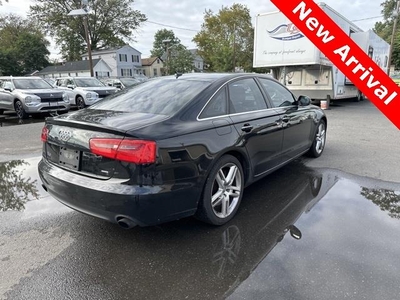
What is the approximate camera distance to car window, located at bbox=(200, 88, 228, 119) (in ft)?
9.70

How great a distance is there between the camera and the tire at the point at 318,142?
17.4 ft

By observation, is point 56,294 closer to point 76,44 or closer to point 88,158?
point 88,158

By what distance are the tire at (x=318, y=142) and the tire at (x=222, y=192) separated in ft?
8.42

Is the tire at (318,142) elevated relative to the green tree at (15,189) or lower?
elevated

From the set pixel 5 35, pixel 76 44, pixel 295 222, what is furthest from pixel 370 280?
pixel 5 35

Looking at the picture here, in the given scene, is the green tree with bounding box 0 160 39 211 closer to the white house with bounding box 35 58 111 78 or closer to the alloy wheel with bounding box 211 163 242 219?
the alloy wheel with bounding box 211 163 242 219

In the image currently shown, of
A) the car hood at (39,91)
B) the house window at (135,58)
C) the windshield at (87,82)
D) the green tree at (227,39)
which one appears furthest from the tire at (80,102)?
the house window at (135,58)

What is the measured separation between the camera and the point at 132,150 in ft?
7.64

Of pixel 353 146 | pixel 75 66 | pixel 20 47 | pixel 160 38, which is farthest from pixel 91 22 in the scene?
pixel 353 146

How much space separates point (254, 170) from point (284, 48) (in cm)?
969

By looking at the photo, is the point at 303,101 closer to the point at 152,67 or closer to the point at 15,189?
the point at 15,189

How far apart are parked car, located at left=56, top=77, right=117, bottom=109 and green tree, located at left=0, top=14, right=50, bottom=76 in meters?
42.1

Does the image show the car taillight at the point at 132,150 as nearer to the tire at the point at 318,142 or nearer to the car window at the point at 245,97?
the car window at the point at 245,97

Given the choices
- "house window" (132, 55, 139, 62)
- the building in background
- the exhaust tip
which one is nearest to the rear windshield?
the exhaust tip
